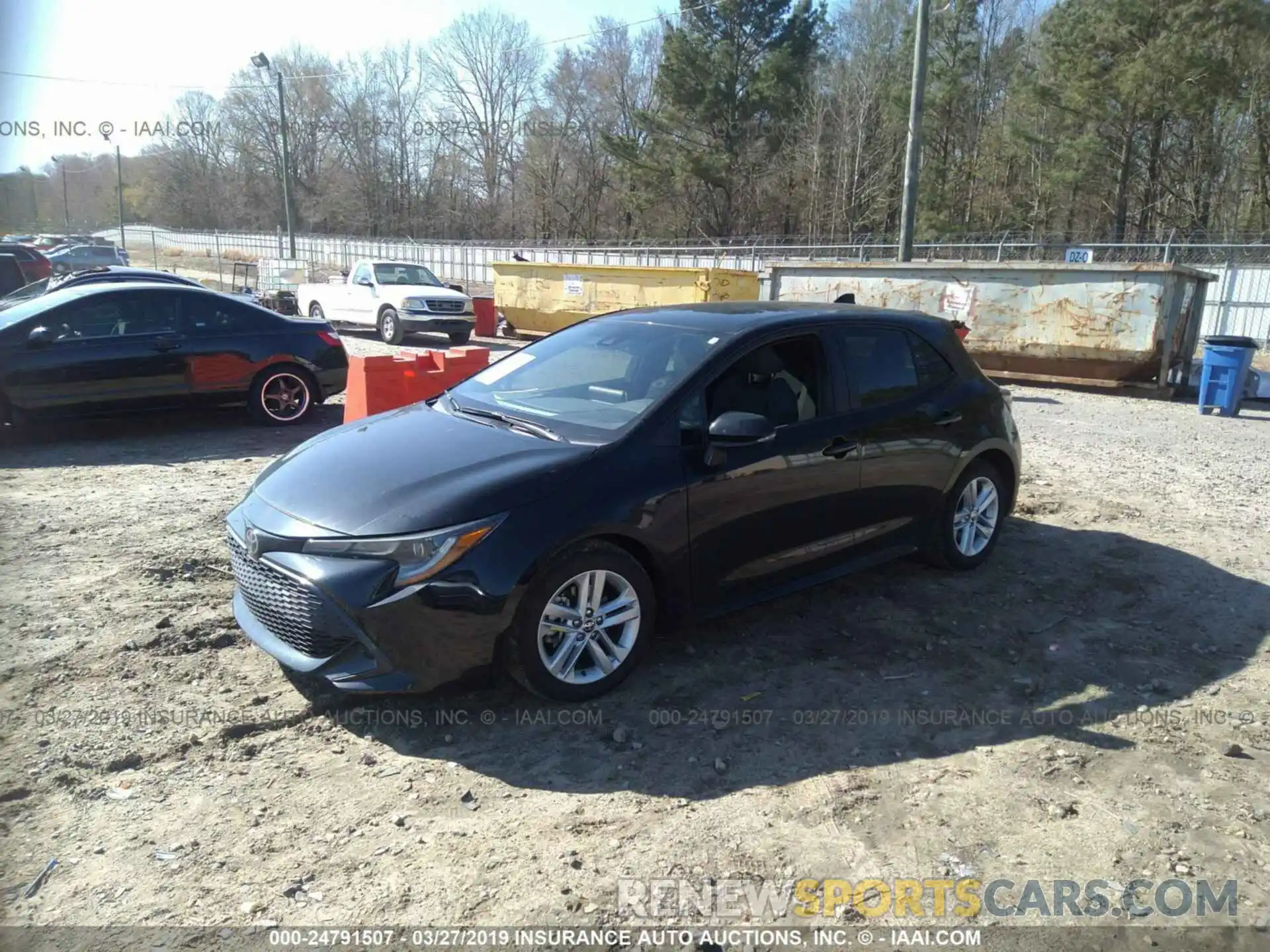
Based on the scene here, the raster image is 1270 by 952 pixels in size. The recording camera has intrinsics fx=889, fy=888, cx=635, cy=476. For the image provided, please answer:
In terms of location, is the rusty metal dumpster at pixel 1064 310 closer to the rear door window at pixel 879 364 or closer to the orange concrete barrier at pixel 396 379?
the orange concrete barrier at pixel 396 379

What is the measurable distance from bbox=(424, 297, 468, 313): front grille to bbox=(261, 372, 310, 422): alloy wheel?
9.28 metres

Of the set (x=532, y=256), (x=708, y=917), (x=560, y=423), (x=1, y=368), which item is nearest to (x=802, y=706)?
(x=708, y=917)

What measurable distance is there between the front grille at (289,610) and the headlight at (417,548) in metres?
0.22

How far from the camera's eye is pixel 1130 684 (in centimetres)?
425

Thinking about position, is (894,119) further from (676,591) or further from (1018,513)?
(676,591)

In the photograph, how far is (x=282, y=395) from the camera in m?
9.75

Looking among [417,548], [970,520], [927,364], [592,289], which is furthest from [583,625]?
[592,289]

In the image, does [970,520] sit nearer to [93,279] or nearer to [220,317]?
[220,317]

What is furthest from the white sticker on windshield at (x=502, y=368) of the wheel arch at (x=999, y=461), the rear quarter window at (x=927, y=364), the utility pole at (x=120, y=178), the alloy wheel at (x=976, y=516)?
the utility pole at (x=120, y=178)

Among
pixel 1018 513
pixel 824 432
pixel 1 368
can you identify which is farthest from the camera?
pixel 1 368

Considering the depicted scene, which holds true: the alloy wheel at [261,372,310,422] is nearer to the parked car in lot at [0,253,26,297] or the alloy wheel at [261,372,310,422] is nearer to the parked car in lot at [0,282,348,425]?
the parked car in lot at [0,282,348,425]

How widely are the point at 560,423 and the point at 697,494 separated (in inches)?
29.9

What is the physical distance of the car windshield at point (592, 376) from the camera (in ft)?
14.0

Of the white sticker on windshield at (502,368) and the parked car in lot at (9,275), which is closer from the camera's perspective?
the white sticker on windshield at (502,368)
